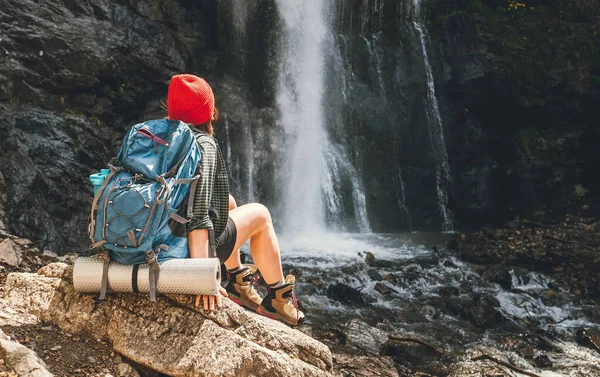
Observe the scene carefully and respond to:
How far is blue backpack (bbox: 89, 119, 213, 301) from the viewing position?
2.91m

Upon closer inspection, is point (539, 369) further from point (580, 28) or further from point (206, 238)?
point (580, 28)

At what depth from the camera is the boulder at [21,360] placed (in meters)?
2.61

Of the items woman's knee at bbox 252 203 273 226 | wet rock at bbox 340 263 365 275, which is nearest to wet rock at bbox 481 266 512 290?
wet rock at bbox 340 263 365 275

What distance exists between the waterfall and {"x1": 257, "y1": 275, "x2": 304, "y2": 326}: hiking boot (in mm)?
11240

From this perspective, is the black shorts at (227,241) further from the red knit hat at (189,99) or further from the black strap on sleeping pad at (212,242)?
the red knit hat at (189,99)

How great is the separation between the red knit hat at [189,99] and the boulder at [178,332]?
1.16 m

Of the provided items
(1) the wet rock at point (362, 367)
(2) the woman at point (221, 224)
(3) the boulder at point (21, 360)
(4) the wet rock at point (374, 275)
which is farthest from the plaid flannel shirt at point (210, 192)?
(4) the wet rock at point (374, 275)

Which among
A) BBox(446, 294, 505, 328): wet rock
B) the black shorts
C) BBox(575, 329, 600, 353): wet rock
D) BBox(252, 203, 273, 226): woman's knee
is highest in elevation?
BBox(252, 203, 273, 226): woman's knee

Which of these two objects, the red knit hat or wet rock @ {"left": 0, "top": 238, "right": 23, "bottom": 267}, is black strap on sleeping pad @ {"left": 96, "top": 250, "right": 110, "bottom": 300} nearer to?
the red knit hat

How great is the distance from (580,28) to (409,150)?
703cm

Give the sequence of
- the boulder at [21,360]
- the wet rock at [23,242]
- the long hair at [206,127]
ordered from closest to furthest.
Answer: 1. the boulder at [21,360]
2. the long hair at [206,127]
3. the wet rock at [23,242]

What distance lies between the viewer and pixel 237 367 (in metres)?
3.01

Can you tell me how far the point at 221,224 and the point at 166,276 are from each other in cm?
56

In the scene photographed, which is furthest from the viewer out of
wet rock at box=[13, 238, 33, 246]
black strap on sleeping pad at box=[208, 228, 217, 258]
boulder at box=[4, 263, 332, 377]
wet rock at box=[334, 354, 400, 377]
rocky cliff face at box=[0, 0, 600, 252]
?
rocky cliff face at box=[0, 0, 600, 252]
